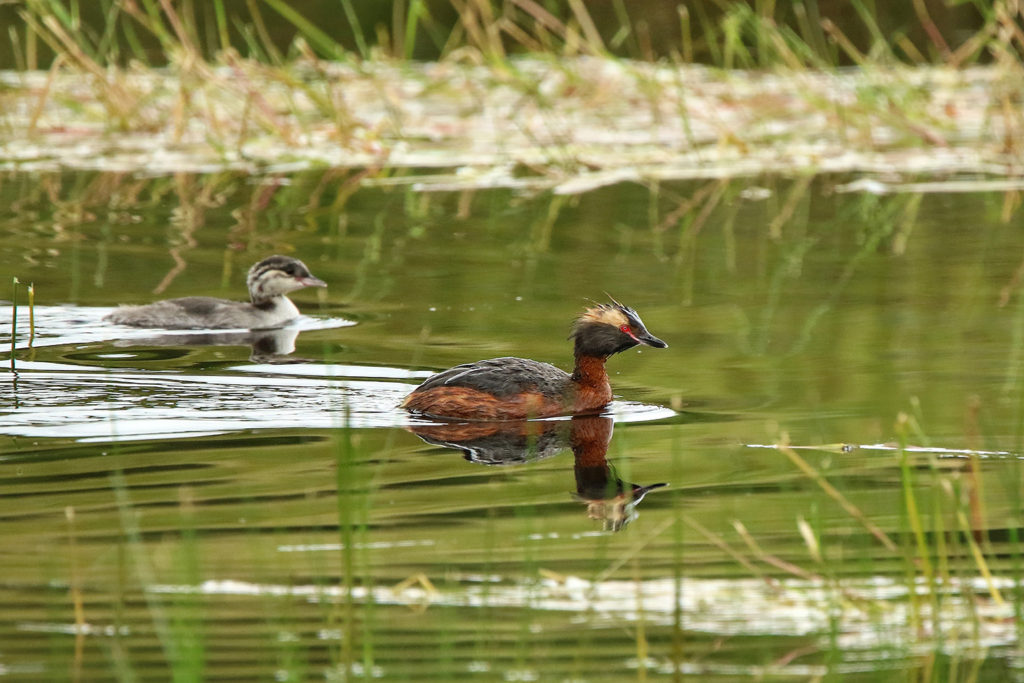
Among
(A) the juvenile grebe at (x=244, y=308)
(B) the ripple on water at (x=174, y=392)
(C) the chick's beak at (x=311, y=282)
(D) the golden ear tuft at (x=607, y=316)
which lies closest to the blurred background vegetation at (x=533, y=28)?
(C) the chick's beak at (x=311, y=282)

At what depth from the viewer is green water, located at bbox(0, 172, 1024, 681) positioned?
4039 mm

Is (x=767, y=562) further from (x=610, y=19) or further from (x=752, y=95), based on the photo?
(x=610, y=19)

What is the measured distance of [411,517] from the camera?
520cm

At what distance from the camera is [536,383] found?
7098 mm

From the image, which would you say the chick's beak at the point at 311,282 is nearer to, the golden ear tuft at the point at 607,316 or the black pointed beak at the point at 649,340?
the golden ear tuft at the point at 607,316

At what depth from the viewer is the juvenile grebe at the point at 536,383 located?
700 centimetres

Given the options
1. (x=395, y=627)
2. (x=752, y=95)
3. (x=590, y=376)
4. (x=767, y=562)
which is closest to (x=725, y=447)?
(x=590, y=376)

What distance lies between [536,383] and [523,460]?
3.13 feet

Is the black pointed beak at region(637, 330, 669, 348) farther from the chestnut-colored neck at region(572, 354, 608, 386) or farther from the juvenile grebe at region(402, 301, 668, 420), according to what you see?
the chestnut-colored neck at region(572, 354, 608, 386)

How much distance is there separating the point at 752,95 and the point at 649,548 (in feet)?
39.6

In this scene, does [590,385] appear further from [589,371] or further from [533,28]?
[533,28]

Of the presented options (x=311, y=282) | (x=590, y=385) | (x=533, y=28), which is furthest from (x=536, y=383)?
(x=533, y=28)

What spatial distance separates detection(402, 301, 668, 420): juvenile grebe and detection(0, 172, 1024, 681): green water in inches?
7.0

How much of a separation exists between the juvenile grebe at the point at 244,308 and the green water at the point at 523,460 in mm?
219
